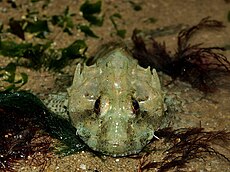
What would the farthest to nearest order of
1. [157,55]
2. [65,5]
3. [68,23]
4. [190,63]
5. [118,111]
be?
[65,5] → [68,23] → [157,55] → [190,63] → [118,111]

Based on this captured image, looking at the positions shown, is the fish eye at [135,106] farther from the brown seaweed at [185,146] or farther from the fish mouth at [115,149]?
the brown seaweed at [185,146]

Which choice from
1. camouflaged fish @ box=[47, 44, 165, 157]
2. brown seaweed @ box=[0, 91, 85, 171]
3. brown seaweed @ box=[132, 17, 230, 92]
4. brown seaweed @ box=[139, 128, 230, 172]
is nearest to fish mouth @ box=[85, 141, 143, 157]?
camouflaged fish @ box=[47, 44, 165, 157]

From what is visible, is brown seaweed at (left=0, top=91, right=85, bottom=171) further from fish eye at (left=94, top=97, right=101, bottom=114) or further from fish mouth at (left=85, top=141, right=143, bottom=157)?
fish eye at (left=94, top=97, right=101, bottom=114)

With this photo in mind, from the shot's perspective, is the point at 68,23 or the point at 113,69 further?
the point at 68,23

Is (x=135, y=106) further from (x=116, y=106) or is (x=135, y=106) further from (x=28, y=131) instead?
(x=28, y=131)

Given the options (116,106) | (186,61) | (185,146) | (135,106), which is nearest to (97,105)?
(116,106)

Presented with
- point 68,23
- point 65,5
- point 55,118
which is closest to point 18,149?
point 55,118

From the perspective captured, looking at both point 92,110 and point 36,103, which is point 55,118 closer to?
point 36,103
